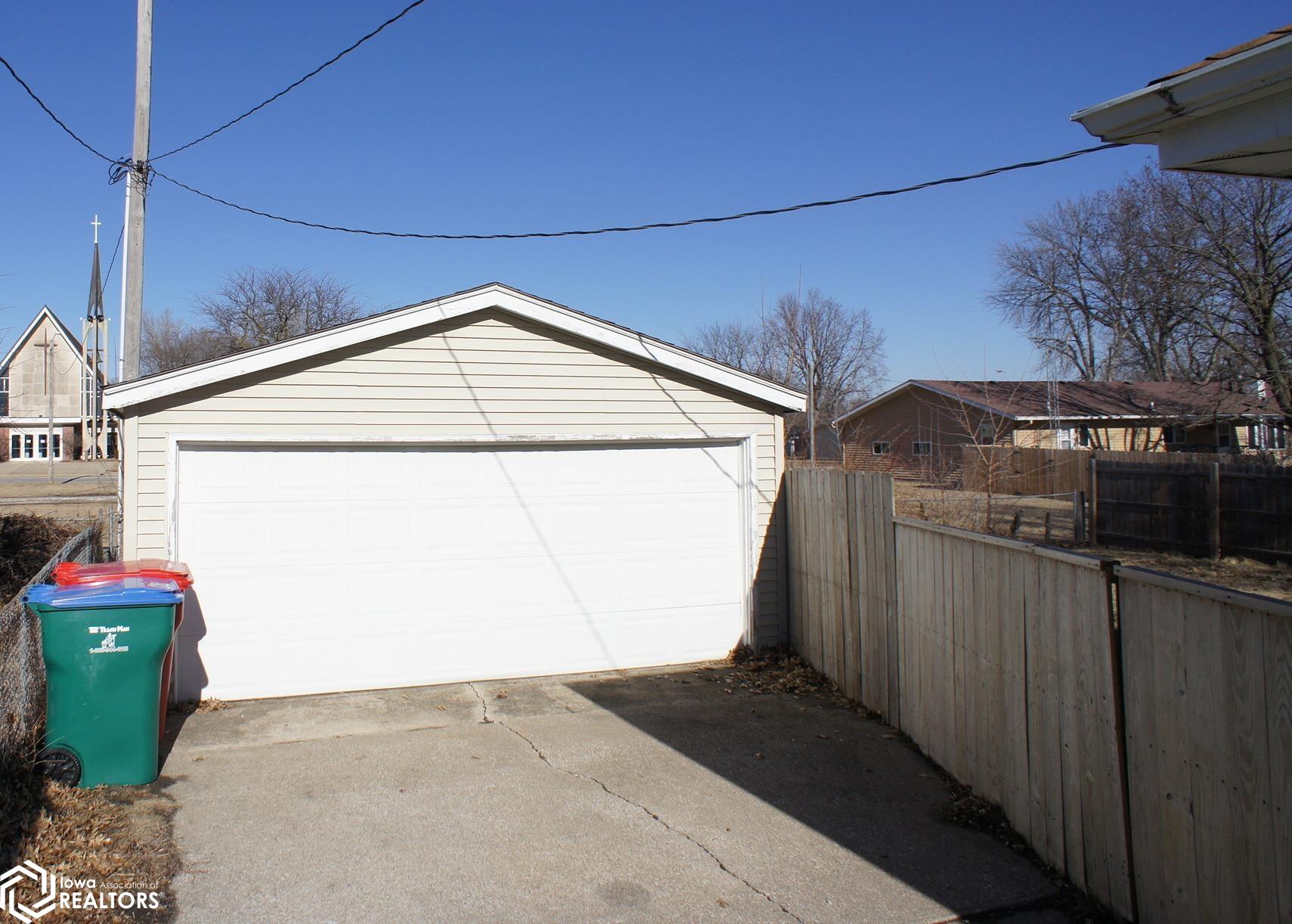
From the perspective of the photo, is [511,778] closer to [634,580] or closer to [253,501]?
[634,580]

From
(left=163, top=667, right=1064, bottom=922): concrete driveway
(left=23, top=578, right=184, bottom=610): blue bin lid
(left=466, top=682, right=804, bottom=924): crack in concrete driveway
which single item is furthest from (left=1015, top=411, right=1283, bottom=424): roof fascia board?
(left=23, top=578, right=184, bottom=610): blue bin lid

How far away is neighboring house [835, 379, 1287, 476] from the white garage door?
795 inches

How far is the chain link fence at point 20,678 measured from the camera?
4.50m

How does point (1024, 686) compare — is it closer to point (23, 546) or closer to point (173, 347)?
point (23, 546)

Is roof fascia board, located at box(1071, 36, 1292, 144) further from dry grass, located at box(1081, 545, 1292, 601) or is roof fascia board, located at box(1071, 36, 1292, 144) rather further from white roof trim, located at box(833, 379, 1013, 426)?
white roof trim, located at box(833, 379, 1013, 426)

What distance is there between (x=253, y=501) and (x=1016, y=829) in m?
5.83

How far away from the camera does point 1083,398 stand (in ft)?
104

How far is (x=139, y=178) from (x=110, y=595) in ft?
18.1

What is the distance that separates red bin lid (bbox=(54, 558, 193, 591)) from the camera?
527 cm

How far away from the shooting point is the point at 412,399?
291 inches

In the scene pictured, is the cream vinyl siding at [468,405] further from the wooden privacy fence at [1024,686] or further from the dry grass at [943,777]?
the wooden privacy fence at [1024,686]

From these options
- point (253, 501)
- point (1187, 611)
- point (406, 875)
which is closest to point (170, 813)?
point (406, 875)

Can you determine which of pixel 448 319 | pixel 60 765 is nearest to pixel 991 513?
pixel 448 319

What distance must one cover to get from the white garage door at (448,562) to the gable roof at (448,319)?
0.60m
